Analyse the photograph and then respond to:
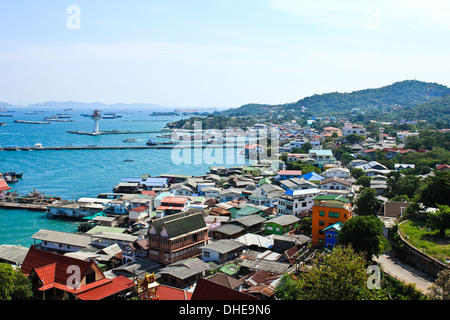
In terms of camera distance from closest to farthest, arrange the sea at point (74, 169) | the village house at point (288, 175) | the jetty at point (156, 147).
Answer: the sea at point (74, 169) → the village house at point (288, 175) → the jetty at point (156, 147)

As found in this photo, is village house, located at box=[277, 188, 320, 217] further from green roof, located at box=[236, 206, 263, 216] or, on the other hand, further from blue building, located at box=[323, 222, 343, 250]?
blue building, located at box=[323, 222, 343, 250]

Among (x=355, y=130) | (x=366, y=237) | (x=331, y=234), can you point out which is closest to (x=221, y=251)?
(x=331, y=234)

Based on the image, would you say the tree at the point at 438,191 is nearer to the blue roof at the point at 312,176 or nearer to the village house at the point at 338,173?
the blue roof at the point at 312,176

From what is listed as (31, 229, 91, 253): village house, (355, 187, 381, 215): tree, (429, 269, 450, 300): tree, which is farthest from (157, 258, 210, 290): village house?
(355, 187, 381, 215): tree

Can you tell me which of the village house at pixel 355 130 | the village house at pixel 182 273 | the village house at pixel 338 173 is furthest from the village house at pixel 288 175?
the village house at pixel 355 130

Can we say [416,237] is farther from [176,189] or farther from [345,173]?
[176,189]
